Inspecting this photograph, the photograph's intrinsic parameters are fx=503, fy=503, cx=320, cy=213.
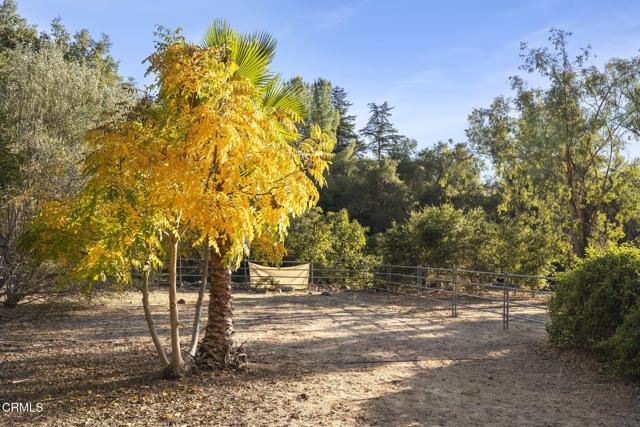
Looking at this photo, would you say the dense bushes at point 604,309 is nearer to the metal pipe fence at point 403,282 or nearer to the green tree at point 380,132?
the metal pipe fence at point 403,282

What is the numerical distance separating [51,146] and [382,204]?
24071 mm

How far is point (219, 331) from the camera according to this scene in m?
6.64

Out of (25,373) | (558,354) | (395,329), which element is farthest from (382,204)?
(25,373)

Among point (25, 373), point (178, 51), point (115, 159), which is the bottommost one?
point (25, 373)

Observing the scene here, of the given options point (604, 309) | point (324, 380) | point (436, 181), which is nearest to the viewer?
point (324, 380)

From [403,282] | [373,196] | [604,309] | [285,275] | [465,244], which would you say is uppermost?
[373,196]

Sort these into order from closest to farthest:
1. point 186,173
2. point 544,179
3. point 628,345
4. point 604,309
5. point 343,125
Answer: point 186,173, point 628,345, point 604,309, point 544,179, point 343,125

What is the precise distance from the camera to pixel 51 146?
11680 millimetres

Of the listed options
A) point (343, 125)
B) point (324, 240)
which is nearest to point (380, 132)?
point (343, 125)

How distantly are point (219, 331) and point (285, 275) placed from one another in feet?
40.5

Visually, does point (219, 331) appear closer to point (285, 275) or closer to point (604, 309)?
point (604, 309)

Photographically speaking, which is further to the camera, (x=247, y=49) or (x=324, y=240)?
(x=324, y=240)

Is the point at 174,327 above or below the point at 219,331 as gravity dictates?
above

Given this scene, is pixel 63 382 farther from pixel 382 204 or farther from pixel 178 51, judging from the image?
pixel 382 204
